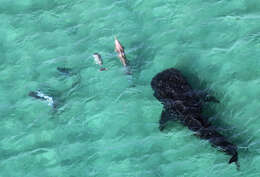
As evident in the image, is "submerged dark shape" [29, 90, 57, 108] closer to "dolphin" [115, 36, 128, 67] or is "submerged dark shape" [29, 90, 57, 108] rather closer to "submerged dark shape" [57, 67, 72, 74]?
"submerged dark shape" [57, 67, 72, 74]

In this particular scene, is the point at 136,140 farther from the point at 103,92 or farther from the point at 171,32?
the point at 171,32

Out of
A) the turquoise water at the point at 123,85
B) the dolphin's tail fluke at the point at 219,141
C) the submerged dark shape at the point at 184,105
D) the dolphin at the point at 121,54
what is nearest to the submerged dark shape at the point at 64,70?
the turquoise water at the point at 123,85

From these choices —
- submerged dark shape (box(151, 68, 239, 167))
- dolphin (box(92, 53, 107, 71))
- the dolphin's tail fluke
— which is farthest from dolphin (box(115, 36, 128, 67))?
the dolphin's tail fluke

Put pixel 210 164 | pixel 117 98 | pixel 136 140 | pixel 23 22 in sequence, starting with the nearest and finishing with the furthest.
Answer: pixel 210 164 → pixel 136 140 → pixel 117 98 → pixel 23 22

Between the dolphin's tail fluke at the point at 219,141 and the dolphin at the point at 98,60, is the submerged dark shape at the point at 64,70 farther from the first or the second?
the dolphin's tail fluke at the point at 219,141

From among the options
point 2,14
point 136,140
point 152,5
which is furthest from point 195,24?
point 2,14

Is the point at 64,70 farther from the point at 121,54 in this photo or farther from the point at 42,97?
the point at 121,54

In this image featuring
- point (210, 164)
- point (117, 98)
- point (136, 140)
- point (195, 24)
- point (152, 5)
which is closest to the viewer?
point (210, 164)
